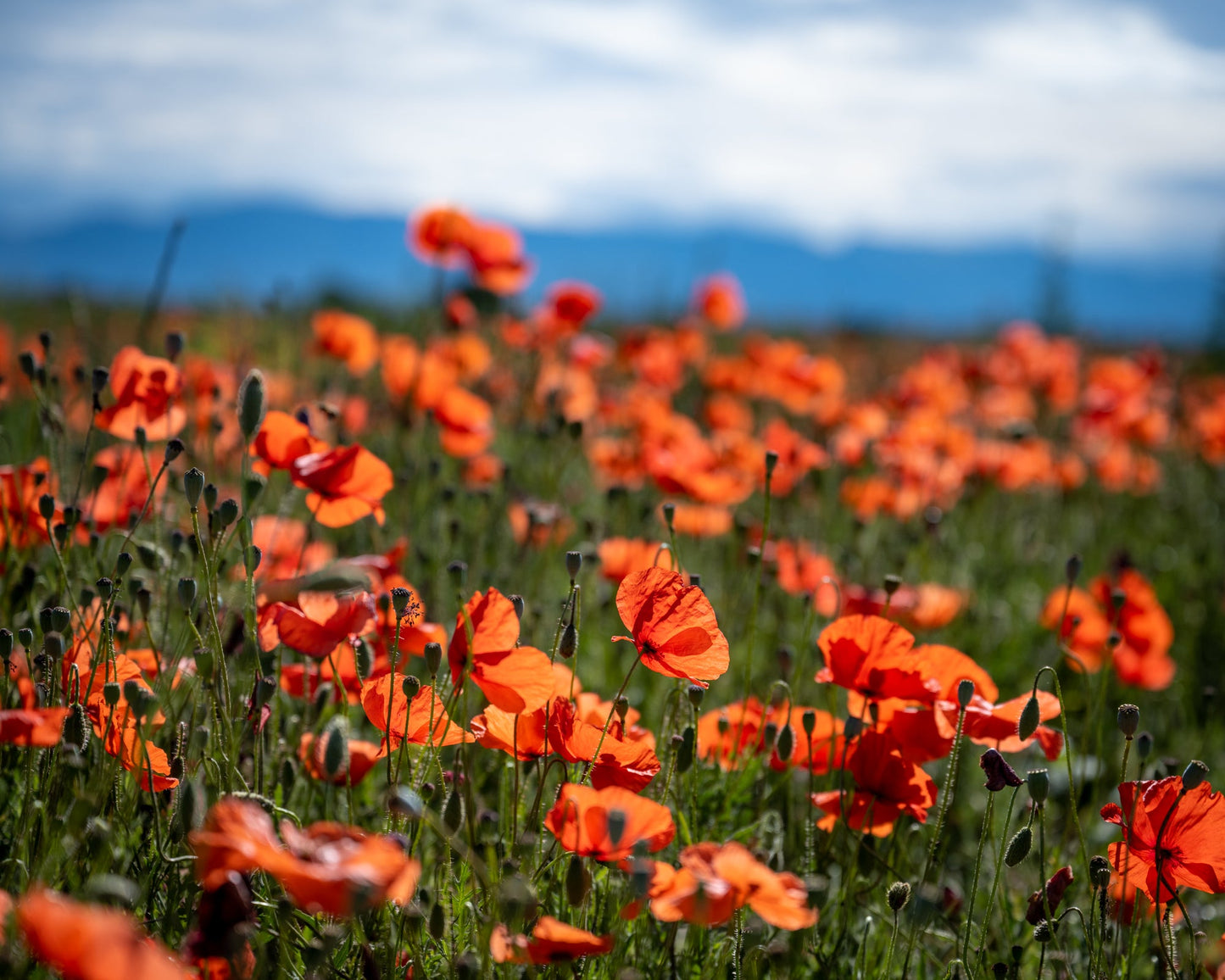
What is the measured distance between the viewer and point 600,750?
1323mm

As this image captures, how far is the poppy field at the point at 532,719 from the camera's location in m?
1.15

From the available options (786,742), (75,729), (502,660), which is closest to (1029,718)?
(786,742)

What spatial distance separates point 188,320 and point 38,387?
839 centimetres

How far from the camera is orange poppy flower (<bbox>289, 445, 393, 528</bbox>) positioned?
5.57 feet

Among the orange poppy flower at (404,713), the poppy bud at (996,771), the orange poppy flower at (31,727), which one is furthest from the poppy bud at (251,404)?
the poppy bud at (996,771)

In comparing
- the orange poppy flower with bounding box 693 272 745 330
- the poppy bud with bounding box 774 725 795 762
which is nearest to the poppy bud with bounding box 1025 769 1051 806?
the poppy bud with bounding box 774 725 795 762

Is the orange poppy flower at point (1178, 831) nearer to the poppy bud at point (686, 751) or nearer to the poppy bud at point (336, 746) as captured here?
the poppy bud at point (686, 751)

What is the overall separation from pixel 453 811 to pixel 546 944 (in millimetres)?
332

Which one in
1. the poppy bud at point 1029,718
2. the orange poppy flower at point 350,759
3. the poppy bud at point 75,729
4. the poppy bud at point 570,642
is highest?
the poppy bud at point 570,642

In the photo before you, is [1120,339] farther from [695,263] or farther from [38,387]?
[38,387]

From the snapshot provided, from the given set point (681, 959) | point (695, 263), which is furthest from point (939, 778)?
point (695, 263)

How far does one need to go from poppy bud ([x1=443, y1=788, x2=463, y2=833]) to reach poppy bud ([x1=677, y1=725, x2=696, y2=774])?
1.11ft

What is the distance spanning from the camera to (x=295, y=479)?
5.53 ft

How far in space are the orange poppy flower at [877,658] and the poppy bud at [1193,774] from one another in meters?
0.34
